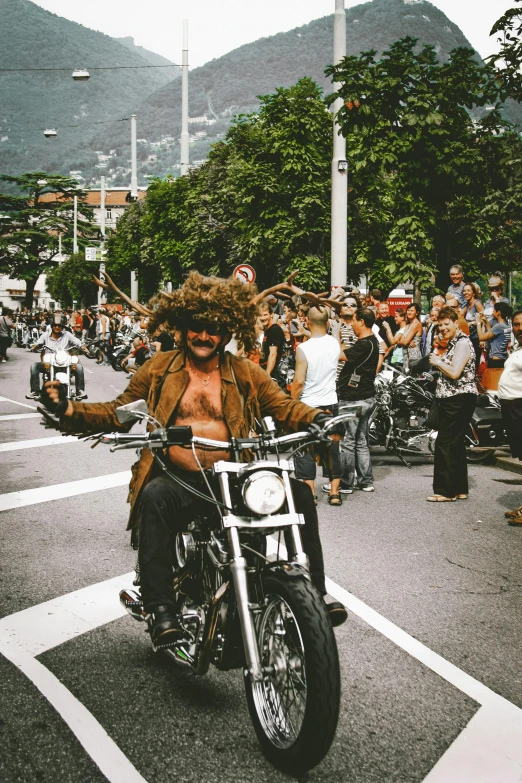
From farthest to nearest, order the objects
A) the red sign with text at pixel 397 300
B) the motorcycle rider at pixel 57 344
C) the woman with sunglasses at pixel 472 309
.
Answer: the red sign with text at pixel 397 300 < the motorcycle rider at pixel 57 344 < the woman with sunglasses at pixel 472 309

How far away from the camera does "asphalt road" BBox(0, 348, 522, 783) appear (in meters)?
3.39

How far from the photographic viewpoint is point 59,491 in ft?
29.4

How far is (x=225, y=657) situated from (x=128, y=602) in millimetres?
862

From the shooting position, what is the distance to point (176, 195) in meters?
53.2

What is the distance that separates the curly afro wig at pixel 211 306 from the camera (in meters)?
4.09

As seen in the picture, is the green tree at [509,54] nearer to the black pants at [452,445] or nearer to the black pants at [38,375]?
the black pants at [452,445]

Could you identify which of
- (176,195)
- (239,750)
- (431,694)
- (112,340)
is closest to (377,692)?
(431,694)

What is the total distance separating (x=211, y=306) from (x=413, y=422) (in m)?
8.08

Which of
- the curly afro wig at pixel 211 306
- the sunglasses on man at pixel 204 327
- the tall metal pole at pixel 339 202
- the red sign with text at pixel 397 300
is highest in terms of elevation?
the tall metal pole at pixel 339 202

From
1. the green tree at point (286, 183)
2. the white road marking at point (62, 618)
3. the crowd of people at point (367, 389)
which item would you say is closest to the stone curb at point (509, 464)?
the crowd of people at point (367, 389)

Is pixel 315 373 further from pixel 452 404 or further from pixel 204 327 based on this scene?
pixel 204 327

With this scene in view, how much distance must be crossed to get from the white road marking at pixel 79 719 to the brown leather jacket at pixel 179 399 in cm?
81

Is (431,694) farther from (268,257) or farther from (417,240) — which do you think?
(268,257)

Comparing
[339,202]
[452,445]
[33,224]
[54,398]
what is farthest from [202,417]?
[33,224]
